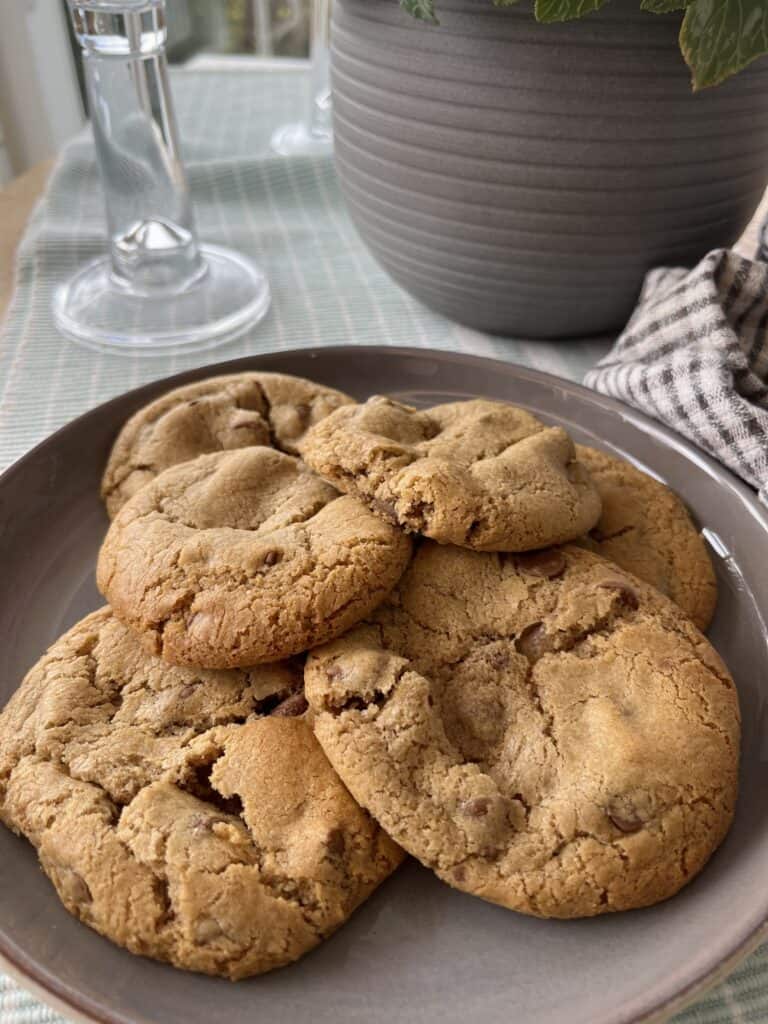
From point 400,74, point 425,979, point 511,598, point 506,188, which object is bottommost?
point 425,979

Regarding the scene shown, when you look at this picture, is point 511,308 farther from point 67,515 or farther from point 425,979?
point 425,979

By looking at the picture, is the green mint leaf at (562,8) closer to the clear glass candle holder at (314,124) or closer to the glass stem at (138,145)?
the glass stem at (138,145)

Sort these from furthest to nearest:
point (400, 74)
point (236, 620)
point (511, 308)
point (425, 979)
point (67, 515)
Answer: point (511, 308) < point (400, 74) < point (67, 515) < point (236, 620) < point (425, 979)

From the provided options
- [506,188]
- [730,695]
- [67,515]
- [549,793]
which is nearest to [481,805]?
[549,793]

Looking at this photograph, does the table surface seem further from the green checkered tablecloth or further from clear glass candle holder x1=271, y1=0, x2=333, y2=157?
clear glass candle holder x1=271, y1=0, x2=333, y2=157

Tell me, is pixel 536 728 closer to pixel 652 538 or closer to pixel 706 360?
pixel 652 538

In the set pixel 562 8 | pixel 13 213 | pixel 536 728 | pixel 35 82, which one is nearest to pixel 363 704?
pixel 536 728
